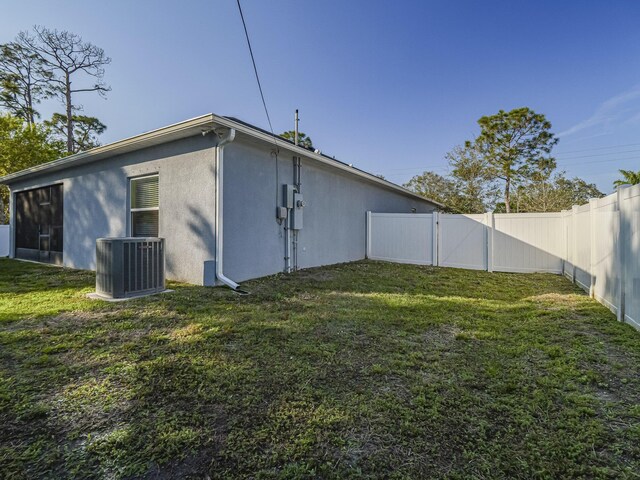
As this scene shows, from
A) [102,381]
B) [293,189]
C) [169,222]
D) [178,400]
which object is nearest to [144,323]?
[102,381]

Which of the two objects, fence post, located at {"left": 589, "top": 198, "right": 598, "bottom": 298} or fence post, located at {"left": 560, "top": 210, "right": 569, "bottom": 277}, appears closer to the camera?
fence post, located at {"left": 589, "top": 198, "right": 598, "bottom": 298}

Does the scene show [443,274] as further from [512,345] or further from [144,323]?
[144,323]

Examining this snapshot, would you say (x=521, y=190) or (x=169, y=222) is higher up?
(x=521, y=190)

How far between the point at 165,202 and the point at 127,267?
1.96 meters

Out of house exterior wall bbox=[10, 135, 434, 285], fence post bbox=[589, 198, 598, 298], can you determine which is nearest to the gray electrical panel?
house exterior wall bbox=[10, 135, 434, 285]

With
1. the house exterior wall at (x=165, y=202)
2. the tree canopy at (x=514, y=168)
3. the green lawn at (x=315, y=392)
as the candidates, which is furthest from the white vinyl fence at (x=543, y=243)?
the tree canopy at (x=514, y=168)

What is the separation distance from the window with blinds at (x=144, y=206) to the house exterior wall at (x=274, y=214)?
6.45ft

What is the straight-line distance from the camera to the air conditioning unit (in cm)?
454

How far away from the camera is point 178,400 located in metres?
2.00

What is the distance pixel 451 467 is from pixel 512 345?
76.4 inches

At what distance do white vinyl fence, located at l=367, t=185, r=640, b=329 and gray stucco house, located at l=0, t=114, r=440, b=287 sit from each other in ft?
4.36

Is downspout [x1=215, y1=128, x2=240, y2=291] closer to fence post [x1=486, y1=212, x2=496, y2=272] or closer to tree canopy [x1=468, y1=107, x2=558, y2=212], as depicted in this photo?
fence post [x1=486, y1=212, x2=496, y2=272]

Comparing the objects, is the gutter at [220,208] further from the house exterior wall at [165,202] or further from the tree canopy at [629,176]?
the tree canopy at [629,176]

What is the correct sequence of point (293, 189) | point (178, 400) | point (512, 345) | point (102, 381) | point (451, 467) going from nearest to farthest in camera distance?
point (451, 467) → point (178, 400) → point (102, 381) → point (512, 345) → point (293, 189)
